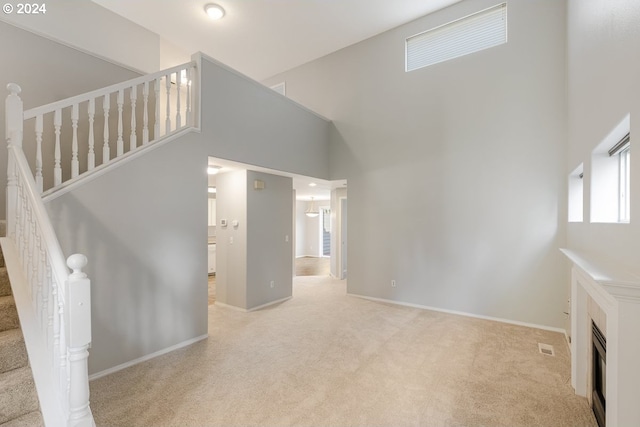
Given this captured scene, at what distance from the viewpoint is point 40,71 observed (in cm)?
333

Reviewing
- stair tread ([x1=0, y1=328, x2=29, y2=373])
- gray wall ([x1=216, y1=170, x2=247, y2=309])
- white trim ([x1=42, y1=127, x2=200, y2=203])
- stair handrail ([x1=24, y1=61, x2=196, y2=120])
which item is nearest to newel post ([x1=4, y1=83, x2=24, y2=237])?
stair handrail ([x1=24, y1=61, x2=196, y2=120])

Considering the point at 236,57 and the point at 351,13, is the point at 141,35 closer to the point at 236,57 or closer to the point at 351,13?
the point at 236,57

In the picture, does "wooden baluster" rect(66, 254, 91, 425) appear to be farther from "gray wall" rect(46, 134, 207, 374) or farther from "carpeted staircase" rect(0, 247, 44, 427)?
"gray wall" rect(46, 134, 207, 374)

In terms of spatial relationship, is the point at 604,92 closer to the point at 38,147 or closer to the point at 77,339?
the point at 77,339

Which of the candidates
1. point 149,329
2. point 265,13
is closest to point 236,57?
point 265,13

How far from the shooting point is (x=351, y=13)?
481 cm

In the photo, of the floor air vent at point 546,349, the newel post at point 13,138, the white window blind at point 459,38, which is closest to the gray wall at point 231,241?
the newel post at point 13,138

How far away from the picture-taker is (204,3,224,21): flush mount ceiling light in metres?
4.64

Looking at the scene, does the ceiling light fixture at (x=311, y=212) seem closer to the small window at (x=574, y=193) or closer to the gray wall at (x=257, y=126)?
the gray wall at (x=257, y=126)

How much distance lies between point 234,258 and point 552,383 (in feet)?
13.8

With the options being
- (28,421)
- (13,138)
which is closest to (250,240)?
(13,138)

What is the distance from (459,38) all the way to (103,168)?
5156 millimetres

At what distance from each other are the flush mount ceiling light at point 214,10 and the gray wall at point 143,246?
2659 mm

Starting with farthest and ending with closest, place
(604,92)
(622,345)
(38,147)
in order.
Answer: (38,147) < (604,92) < (622,345)
